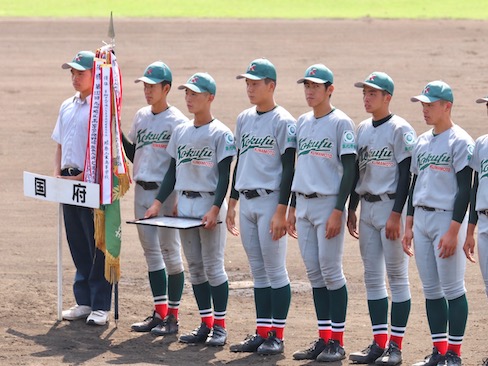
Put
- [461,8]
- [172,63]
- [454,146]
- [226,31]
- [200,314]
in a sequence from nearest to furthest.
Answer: [454,146] < [200,314] < [172,63] < [226,31] < [461,8]

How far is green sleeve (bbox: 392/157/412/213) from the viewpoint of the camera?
7.64 metres

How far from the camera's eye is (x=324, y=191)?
7805 millimetres

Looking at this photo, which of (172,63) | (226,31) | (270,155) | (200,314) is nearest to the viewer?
(270,155)

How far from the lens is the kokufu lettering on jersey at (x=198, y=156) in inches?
327

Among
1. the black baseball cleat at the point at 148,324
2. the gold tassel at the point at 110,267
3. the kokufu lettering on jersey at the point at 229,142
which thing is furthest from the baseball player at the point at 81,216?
the kokufu lettering on jersey at the point at 229,142

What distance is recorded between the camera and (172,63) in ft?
66.4

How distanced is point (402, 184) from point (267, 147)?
3.27 feet

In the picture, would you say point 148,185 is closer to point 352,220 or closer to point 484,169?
point 352,220

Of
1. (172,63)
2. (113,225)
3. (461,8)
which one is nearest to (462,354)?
(113,225)

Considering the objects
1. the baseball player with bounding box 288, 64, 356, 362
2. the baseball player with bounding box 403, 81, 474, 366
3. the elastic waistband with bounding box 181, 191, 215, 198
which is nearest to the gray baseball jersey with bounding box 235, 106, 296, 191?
the baseball player with bounding box 288, 64, 356, 362

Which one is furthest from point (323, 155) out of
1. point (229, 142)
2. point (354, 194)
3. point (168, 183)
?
point (168, 183)

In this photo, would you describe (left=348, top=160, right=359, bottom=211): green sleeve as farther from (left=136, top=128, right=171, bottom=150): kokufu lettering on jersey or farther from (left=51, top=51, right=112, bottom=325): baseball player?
(left=51, top=51, right=112, bottom=325): baseball player

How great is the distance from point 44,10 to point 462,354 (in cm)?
2068

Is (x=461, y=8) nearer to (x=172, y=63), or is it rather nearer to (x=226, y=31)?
(x=226, y=31)
